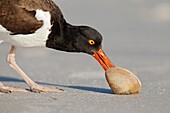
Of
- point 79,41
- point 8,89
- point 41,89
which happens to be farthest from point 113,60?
point 8,89

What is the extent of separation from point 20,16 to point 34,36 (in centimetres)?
27

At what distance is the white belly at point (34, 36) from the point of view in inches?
233

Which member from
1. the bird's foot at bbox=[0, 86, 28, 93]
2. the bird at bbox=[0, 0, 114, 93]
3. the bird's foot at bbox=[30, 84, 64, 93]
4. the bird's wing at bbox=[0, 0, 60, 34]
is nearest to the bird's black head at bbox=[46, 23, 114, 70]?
the bird at bbox=[0, 0, 114, 93]

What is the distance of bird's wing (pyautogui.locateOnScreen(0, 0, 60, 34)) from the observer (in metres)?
5.86

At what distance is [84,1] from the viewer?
17438 millimetres

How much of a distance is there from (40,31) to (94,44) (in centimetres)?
61

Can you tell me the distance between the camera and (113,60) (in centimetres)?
888

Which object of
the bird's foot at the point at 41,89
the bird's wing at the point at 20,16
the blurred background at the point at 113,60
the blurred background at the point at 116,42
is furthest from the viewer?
the blurred background at the point at 116,42

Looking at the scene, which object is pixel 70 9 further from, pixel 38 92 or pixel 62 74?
pixel 38 92

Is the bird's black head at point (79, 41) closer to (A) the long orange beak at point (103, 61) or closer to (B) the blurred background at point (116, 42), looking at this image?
(A) the long orange beak at point (103, 61)

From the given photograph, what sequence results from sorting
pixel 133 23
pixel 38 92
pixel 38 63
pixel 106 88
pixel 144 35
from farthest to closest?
pixel 133 23
pixel 144 35
pixel 38 63
pixel 106 88
pixel 38 92

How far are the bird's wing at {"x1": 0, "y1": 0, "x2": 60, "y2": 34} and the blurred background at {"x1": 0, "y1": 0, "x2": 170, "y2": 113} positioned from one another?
817mm

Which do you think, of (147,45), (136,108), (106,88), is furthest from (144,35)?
(136,108)

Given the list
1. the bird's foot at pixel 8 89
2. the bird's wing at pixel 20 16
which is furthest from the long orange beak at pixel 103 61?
the bird's foot at pixel 8 89
